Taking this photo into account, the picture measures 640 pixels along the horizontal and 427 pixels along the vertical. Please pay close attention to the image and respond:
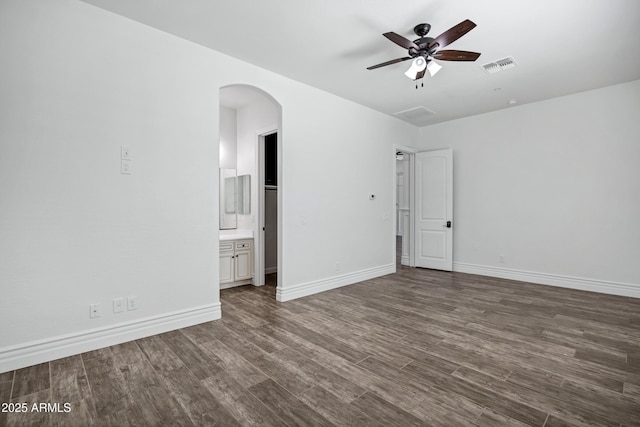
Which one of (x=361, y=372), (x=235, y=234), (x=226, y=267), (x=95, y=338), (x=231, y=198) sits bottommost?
(x=361, y=372)

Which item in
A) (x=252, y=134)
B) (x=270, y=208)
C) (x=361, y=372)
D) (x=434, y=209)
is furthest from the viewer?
(x=434, y=209)

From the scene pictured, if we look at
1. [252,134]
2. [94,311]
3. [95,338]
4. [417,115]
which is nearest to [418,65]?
[417,115]

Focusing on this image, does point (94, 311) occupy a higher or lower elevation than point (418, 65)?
lower

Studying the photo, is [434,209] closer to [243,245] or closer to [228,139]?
[243,245]

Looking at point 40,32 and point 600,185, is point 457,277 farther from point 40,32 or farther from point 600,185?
point 40,32

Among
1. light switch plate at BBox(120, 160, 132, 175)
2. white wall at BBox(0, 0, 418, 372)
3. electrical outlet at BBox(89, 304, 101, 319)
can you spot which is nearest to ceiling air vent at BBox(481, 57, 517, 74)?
white wall at BBox(0, 0, 418, 372)

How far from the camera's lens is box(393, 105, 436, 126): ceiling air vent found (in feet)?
17.6

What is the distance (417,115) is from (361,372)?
4793 millimetres

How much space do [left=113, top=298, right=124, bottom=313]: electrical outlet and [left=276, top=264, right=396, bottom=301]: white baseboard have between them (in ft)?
5.88

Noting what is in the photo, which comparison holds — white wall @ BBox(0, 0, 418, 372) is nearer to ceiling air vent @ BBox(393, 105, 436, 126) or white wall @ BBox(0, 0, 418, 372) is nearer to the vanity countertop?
the vanity countertop

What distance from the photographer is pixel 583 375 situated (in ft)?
7.41

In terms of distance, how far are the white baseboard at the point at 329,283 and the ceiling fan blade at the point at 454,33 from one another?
126 inches

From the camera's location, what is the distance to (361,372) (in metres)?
2.28

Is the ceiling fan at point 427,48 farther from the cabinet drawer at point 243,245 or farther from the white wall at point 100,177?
the cabinet drawer at point 243,245
